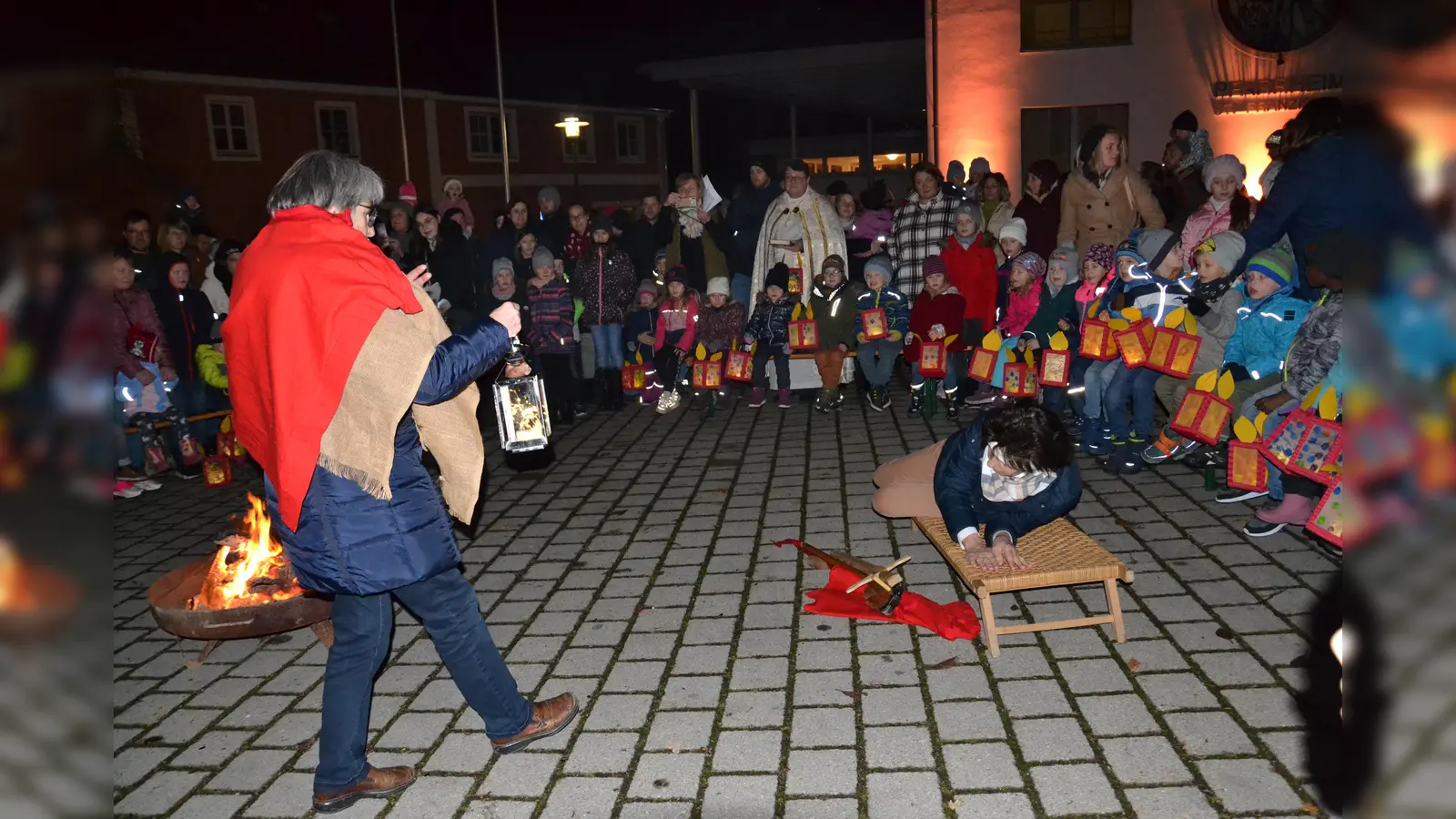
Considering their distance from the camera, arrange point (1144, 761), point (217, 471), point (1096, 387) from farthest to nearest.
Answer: point (217, 471)
point (1096, 387)
point (1144, 761)

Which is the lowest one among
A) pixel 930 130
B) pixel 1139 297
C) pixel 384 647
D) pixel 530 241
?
pixel 384 647

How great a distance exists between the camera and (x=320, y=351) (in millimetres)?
2930

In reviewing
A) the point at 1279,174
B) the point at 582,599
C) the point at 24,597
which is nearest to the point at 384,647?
the point at 582,599

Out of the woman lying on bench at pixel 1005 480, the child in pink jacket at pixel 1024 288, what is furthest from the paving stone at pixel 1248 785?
the child in pink jacket at pixel 1024 288

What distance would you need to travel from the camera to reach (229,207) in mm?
26547

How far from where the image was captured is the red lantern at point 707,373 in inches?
387

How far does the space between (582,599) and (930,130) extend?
12.2 meters

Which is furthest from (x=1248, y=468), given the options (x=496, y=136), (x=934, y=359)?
(x=496, y=136)

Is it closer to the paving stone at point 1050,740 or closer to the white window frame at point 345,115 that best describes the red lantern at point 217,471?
the paving stone at point 1050,740

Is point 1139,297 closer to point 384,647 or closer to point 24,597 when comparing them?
point 384,647

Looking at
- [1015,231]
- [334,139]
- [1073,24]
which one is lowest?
[1015,231]

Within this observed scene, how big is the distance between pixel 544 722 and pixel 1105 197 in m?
6.97

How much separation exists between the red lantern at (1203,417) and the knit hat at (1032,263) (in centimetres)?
253

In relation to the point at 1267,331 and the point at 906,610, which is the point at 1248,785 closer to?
the point at 906,610
